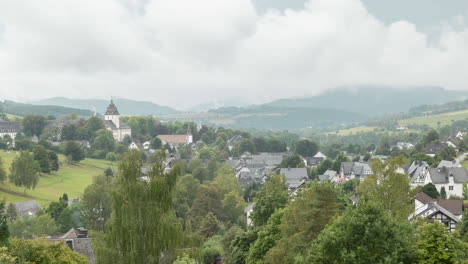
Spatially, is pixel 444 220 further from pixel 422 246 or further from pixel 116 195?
pixel 116 195

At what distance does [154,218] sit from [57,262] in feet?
24.4

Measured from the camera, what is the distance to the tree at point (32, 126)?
465ft

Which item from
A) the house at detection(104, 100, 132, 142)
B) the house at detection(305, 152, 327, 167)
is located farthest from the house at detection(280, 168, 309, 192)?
the house at detection(104, 100, 132, 142)

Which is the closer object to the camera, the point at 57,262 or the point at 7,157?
the point at 57,262

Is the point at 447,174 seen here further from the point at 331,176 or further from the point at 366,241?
the point at 366,241

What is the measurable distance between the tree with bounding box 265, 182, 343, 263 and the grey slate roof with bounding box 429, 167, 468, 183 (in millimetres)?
43319

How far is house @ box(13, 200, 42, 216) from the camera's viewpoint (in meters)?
60.5

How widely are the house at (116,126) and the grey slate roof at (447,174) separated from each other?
110 m

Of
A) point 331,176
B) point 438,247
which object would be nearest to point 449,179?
point 331,176

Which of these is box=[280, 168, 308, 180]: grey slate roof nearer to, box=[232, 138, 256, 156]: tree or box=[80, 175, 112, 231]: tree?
box=[80, 175, 112, 231]: tree

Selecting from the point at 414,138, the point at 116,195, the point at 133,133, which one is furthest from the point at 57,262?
the point at 414,138

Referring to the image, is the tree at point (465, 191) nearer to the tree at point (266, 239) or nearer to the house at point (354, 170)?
the house at point (354, 170)

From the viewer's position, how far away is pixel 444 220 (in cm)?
4550

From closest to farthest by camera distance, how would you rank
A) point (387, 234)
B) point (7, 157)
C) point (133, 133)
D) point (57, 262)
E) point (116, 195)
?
point (387, 234)
point (116, 195)
point (57, 262)
point (7, 157)
point (133, 133)
